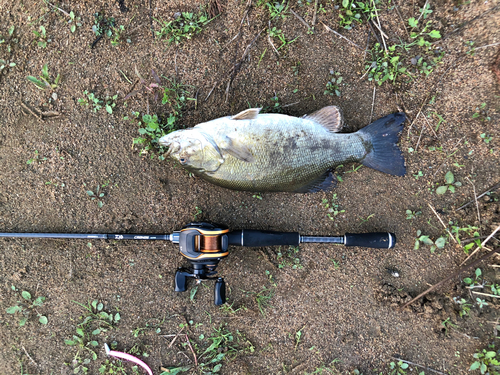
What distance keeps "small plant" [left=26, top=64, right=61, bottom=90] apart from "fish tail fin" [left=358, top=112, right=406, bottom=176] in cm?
326

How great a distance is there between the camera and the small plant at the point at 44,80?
→ 9.80ft

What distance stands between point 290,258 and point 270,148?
49.2 inches

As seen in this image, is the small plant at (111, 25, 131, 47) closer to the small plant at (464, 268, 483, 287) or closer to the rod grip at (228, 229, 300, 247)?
the rod grip at (228, 229, 300, 247)

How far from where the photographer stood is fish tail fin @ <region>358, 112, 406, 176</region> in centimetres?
281

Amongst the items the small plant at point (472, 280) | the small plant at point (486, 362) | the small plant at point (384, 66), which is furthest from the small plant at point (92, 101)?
the small plant at point (486, 362)

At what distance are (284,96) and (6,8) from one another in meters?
3.13

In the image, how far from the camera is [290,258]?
3.05m

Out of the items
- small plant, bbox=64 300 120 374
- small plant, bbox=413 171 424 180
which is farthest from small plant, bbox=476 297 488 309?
small plant, bbox=64 300 120 374

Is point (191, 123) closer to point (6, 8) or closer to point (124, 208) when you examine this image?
point (124, 208)

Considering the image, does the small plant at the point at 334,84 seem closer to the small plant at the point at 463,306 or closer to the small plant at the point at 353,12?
the small plant at the point at 353,12

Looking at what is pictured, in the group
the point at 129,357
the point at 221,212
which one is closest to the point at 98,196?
the point at 221,212

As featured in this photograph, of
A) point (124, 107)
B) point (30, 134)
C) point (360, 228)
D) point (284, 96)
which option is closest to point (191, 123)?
point (124, 107)

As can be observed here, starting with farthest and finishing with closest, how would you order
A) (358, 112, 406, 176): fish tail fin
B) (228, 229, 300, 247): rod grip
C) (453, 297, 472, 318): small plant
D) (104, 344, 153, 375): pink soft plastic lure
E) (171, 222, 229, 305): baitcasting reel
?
1. (104, 344, 153, 375): pink soft plastic lure
2. (453, 297, 472, 318): small plant
3. (358, 112, 406, 176): fish tail fin
4. (228, 229, 300, 247): rod grip
5. (171, 222, 229, 305): baitcasting reel

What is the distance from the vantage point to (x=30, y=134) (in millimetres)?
3049
